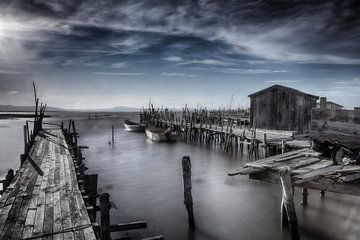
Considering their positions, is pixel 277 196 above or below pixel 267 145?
below

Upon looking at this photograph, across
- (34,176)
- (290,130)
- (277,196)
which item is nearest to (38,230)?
(34,176)

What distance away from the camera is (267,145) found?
66.8ft

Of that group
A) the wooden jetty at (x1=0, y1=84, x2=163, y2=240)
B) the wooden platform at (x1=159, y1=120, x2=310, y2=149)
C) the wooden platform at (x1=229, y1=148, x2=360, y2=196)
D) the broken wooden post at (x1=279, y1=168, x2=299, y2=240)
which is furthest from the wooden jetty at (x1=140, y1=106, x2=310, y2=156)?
the wooden jetty at (x1=0, y1=84, x2=163, y2=240)

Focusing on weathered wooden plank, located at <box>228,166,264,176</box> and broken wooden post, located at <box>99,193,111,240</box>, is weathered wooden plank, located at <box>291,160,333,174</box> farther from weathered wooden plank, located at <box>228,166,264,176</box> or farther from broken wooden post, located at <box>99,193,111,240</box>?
broken wooden post, located at <box>99,193,111,240</box>

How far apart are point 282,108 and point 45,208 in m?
23.9

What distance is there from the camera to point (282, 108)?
85.7ft

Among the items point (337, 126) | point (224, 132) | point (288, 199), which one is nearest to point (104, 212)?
point (288, 199)

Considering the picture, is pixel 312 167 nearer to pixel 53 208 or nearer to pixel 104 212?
pixel 104 212

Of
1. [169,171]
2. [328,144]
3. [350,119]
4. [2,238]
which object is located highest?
[350,119]

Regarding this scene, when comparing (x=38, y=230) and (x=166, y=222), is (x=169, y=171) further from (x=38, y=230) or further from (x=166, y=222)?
(x=38, y=230)

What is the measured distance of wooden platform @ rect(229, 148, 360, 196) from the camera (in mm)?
6809

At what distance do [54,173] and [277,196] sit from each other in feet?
37.1

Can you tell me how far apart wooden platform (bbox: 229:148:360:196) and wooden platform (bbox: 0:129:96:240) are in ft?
15.0

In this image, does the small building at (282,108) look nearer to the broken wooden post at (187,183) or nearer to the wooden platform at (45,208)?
the broken wooden post at (187,183)
